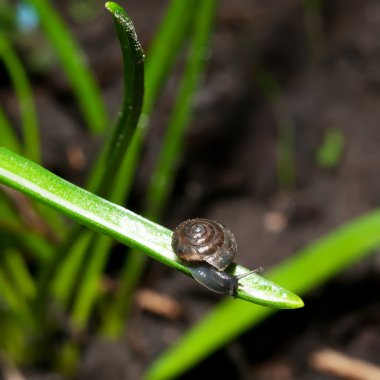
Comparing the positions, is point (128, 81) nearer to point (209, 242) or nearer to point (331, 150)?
point (209, 242)

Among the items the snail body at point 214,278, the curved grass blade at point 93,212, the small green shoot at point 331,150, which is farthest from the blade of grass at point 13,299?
the small green shoot at point 331,150

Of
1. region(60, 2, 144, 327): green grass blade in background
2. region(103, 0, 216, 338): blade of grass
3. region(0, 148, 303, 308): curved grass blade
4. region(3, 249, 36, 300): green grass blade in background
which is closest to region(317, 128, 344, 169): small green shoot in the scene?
region(103, 0, 216, 338): blade of grass

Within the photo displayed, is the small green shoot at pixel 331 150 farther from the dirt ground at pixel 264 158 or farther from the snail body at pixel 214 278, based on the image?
the snail body at pixel 214 278

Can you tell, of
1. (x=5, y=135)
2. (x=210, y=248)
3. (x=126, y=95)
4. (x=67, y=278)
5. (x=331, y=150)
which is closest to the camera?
(x=126, y=95)

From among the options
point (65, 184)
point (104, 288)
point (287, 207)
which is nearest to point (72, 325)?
point (104, 288)

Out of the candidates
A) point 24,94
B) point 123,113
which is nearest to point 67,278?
point 24,94

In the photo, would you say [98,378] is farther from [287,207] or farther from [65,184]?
[65,184]
